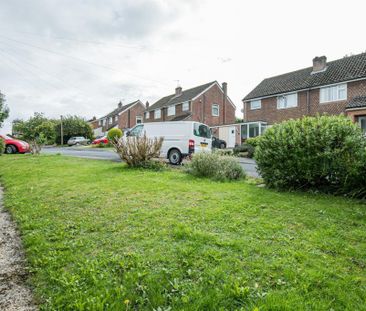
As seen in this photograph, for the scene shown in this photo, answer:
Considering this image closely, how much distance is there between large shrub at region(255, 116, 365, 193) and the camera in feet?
19.9

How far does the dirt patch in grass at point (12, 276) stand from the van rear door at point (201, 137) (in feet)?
31.7

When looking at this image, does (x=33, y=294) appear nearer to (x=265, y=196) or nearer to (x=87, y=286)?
(x=87, y=286)

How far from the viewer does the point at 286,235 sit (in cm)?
372

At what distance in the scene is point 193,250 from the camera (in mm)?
3199

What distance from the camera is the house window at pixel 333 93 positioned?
70.7 ft

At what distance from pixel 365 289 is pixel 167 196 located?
3911 millimetres

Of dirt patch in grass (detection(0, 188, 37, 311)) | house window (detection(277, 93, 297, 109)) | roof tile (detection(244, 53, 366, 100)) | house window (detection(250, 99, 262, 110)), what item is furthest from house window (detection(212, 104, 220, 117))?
dirt patch in grass (detection(0, 188, 37, 311))

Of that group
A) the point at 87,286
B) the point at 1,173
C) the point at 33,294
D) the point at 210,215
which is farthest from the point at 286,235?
the point at 1,173

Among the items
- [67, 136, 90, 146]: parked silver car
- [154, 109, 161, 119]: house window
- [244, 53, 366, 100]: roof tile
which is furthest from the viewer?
[67, 136, 90, 146]: parked silver car

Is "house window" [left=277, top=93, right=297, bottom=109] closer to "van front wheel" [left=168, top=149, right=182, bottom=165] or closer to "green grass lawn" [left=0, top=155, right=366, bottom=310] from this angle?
"van front wheel" [left=168, top=149, right=182, bottom=165]

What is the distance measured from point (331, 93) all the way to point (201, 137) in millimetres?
15190

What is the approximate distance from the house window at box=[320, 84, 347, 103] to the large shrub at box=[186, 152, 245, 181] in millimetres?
17669

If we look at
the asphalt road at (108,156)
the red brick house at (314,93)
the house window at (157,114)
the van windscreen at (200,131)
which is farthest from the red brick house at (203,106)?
the van windscreen at (200,131)

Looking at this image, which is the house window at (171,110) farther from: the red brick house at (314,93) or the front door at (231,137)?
the red brick house at (314,93)
